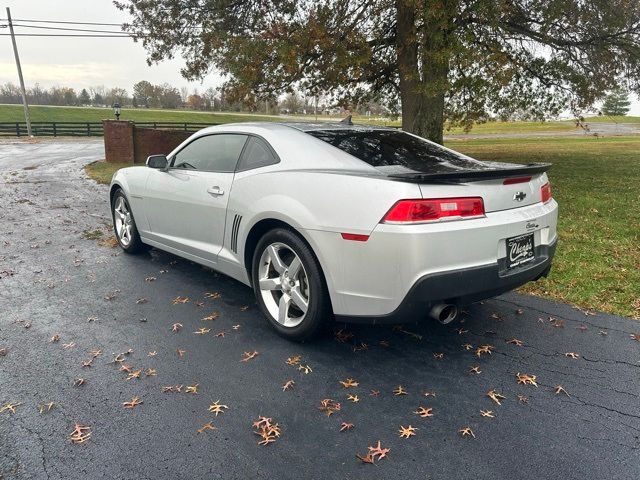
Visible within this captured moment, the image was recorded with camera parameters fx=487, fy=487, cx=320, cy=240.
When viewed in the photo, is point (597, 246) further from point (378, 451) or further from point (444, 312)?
point (378, 451)

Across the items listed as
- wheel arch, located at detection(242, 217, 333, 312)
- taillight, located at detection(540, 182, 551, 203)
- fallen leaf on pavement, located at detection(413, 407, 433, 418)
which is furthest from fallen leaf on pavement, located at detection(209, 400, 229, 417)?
taillight, located at detection(540, 182, 551, 203)

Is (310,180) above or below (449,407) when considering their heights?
above

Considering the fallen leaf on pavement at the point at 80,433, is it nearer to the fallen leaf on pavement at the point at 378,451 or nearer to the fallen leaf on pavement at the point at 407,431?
the fallen leaf on pavement at the point at 378,451

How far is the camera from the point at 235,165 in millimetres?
3984

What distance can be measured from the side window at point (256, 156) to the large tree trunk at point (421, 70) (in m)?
6.54

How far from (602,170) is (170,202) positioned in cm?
1297

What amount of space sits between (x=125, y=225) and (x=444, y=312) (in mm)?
4158

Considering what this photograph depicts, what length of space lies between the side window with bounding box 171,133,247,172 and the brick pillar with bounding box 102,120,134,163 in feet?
47.9

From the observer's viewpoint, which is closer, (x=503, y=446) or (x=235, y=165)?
(x=503, y=446)

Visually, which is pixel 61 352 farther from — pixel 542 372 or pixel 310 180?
pixel 542 372

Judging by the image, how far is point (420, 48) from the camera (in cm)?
988

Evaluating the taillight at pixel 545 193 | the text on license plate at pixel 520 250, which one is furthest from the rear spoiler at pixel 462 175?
the text on license plate at pixel 520 250

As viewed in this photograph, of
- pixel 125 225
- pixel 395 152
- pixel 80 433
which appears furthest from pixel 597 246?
pixel 80 433

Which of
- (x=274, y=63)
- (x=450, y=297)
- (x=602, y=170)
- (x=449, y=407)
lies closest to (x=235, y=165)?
(x=450, y=297)
